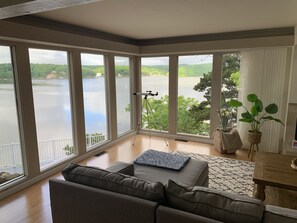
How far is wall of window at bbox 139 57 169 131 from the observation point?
550 centimetres

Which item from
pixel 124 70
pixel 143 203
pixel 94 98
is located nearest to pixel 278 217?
pixel 143 203

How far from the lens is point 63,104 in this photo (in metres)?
3.84

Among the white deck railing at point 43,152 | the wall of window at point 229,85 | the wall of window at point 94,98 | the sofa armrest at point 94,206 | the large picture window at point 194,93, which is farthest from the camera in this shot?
the large picture window at point 194,93

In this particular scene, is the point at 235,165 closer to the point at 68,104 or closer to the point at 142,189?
the point at 142,189

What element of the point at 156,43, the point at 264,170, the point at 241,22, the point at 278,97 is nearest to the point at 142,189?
the point at 264,170

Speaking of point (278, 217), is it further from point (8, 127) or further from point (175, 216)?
point (8, 127)

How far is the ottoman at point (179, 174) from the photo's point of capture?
2363 mm

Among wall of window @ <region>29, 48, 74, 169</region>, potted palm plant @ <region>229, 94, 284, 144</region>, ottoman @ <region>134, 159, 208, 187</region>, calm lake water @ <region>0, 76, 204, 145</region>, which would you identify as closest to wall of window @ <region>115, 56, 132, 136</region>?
calm lake water @ <region>0, 76, 204, 145</region>

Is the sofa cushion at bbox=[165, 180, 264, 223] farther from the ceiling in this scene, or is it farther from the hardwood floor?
the ceiling

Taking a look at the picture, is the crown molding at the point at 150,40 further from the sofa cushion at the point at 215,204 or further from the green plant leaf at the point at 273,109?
the sofa cushion at the point at 215,204

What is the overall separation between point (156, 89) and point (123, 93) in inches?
34.7

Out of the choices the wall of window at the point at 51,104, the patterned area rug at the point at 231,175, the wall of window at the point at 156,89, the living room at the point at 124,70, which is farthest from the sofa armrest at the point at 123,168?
the wall of window at the point at 156,89

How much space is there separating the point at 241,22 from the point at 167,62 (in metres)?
2.20

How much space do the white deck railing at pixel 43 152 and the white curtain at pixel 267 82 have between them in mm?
3360
